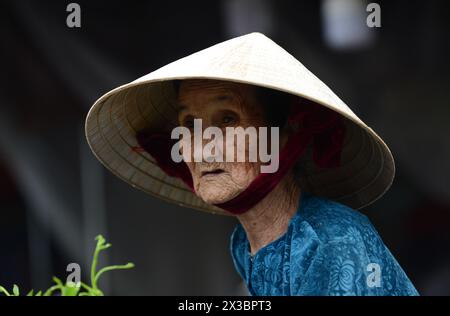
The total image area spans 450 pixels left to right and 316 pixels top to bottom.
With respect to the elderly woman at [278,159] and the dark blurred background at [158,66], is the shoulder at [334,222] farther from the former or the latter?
the dark blurred background at [158,66]

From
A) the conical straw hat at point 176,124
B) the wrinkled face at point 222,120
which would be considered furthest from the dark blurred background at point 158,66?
the wrinkled face at point 222,120

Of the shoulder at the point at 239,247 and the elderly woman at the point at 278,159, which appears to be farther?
the shoulder at the point at 239,247

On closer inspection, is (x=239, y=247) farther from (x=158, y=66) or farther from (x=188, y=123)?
(x=158, y=66)

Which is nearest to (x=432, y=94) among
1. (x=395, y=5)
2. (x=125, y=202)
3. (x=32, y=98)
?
(x=395, y=5)

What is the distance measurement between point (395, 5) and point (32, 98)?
145cm

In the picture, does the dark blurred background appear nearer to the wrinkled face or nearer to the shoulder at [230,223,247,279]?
the shoulder at [230,223,247,279]

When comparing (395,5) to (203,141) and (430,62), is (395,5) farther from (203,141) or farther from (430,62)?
(203,141)

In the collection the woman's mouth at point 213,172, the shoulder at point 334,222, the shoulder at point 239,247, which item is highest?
the woman's mouth at point 213,172

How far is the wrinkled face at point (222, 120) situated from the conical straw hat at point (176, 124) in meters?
0.07

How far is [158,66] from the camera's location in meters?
2.95

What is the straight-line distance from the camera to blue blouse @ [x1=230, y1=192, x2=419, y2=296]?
1.30 m

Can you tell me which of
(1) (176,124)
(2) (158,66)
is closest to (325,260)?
(1) (176,124)

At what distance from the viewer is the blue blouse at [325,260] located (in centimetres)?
130
